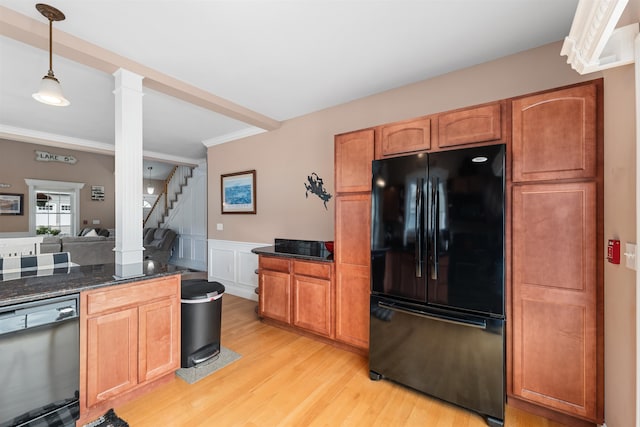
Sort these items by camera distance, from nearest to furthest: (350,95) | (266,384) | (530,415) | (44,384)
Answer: (44,384) → (530,415) → (266,384) → (350,95)

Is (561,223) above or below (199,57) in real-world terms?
below

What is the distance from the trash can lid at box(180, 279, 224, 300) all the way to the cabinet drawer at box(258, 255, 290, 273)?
0.70m

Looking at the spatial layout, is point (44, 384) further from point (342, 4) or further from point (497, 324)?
point (342, 4)

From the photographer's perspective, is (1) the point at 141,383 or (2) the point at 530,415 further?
(1) the point at 141,383

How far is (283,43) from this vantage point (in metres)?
2.26

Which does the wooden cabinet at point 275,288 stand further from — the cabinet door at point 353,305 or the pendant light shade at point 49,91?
the pendant light shade at point 49,91

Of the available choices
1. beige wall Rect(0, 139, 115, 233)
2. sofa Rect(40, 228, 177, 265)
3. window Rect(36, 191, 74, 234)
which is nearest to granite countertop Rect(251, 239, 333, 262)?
sofa Rect(40, 228, 177, 265)

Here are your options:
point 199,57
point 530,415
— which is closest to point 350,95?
point 199,57

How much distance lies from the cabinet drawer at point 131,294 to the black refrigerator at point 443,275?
170 cm

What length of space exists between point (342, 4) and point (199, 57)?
136cm

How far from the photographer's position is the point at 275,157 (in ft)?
13.8

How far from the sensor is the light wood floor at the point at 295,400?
73.2 inches

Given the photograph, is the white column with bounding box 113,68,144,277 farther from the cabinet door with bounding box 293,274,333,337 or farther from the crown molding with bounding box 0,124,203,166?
the crown molding with bounding box 0,124,203,166

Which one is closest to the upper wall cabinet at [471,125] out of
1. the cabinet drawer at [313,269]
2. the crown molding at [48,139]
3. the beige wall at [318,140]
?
the beige wall at [318,140]
